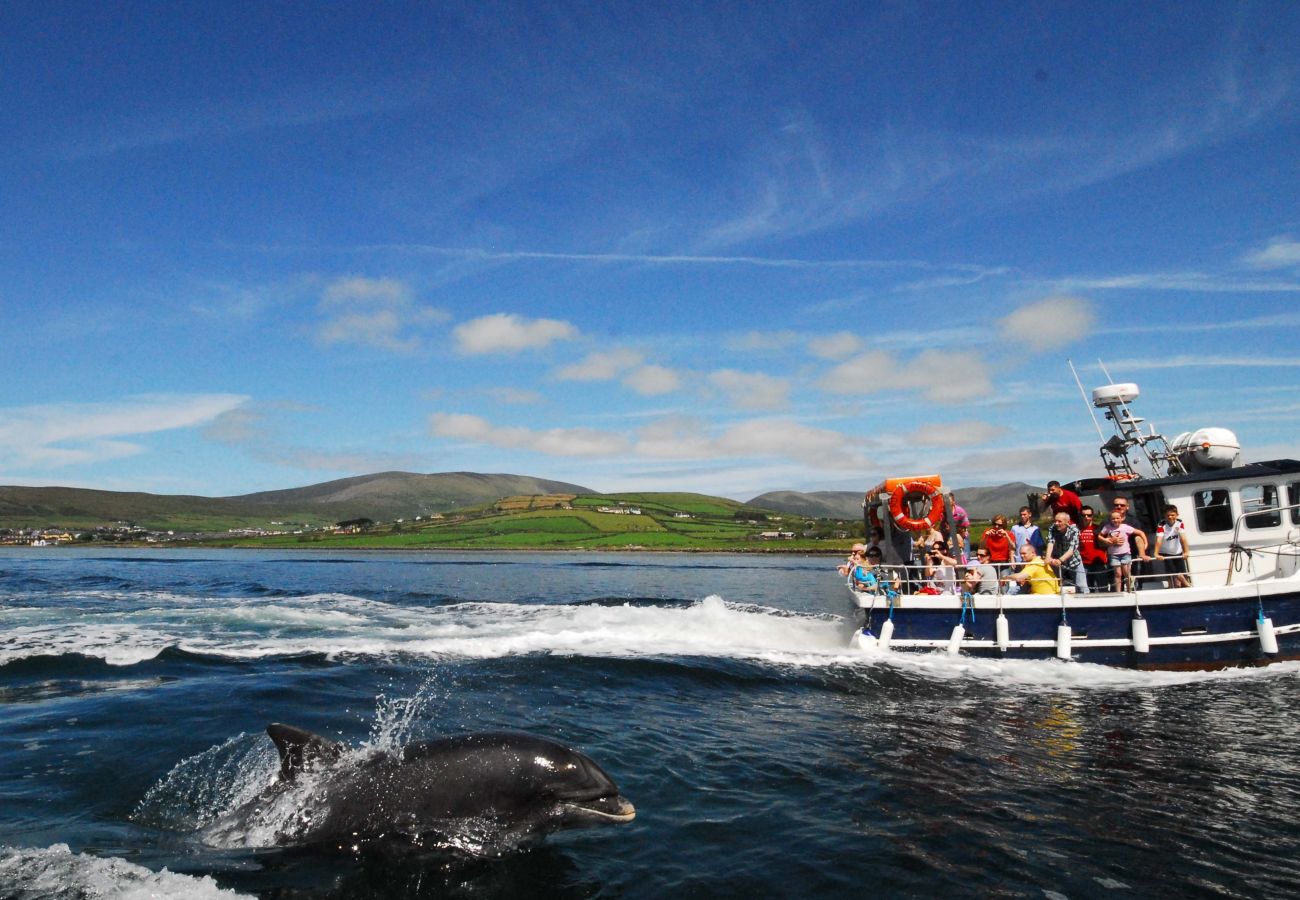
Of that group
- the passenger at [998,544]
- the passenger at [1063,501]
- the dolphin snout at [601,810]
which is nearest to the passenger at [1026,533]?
the passenger at [998,544]

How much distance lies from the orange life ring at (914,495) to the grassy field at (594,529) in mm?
80310

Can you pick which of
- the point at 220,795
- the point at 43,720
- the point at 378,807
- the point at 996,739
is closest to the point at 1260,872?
the point at 996,739

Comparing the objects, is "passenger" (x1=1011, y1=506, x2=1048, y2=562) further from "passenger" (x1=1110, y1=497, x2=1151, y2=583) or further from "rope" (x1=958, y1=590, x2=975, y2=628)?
"rope" (x1=958, y1=590, x2=975, y2=628)

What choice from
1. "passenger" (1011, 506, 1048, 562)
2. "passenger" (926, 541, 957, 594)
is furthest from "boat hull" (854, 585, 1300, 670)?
"passenger" (1011, 506, 1048, 562)

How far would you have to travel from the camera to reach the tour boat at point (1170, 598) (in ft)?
58.5

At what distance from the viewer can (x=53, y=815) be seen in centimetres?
850

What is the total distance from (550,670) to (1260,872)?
13.4m

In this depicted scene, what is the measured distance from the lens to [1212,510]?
65.2 ft

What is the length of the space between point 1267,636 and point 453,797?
1860 cm

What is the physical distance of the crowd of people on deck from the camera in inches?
743

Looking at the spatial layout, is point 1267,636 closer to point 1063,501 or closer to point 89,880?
point 1063,501

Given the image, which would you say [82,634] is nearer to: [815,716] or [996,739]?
[815,716]

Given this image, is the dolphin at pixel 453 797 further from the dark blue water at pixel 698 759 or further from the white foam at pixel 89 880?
the white foam at pixel 89 880

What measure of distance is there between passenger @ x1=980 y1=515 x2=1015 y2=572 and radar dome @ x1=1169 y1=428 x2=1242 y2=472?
545 centimetres
